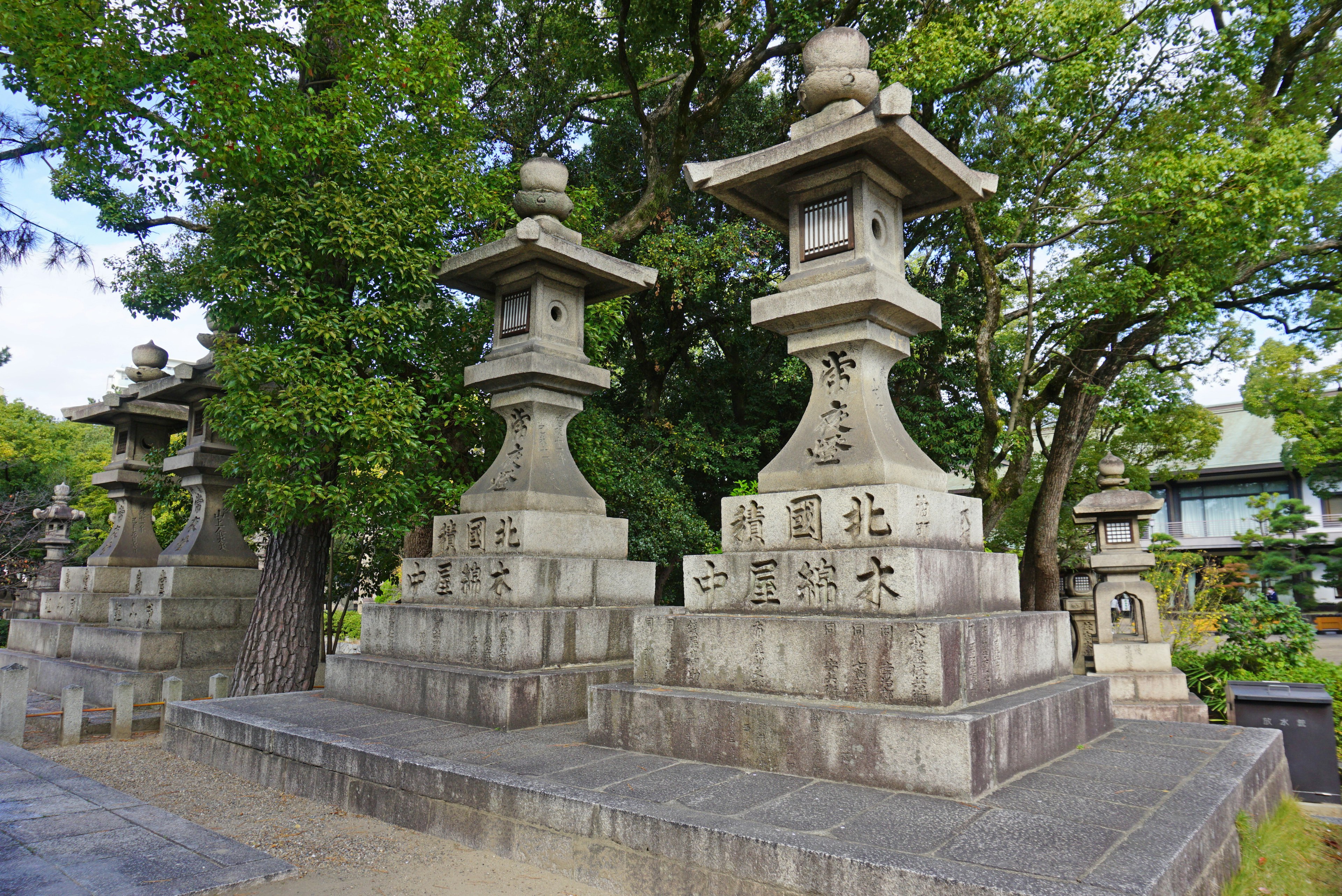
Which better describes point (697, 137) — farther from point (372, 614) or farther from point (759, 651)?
point (759, 651)

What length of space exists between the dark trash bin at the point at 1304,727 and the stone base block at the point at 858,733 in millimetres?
2433

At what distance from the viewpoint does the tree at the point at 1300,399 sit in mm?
14688

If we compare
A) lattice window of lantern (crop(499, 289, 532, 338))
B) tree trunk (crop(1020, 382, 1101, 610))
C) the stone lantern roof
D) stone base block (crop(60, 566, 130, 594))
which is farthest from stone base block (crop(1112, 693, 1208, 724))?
stone base block (crop(60, 566, 130, 594))

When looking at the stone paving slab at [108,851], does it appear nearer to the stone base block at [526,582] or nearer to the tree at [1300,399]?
the stone base block at [526,582]

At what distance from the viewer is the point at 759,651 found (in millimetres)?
4441

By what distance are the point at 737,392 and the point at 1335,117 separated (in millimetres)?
10087

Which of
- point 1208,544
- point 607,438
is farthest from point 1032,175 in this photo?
point 1208,544

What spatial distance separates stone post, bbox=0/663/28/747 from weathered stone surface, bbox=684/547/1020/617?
677 centimetres

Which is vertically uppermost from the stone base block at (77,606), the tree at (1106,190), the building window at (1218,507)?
the tree at (1106,190)

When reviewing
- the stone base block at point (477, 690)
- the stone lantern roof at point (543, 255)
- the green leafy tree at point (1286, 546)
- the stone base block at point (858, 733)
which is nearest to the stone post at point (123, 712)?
the stone base block at point (477, 690)

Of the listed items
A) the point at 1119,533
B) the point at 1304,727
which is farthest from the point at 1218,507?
the point at 1304,727

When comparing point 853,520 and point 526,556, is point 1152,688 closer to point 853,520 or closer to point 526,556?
point 853,520

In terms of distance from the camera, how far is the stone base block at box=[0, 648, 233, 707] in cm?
A: 911

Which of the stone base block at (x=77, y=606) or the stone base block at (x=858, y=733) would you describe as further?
the stone base block at (x=77, y=606)
